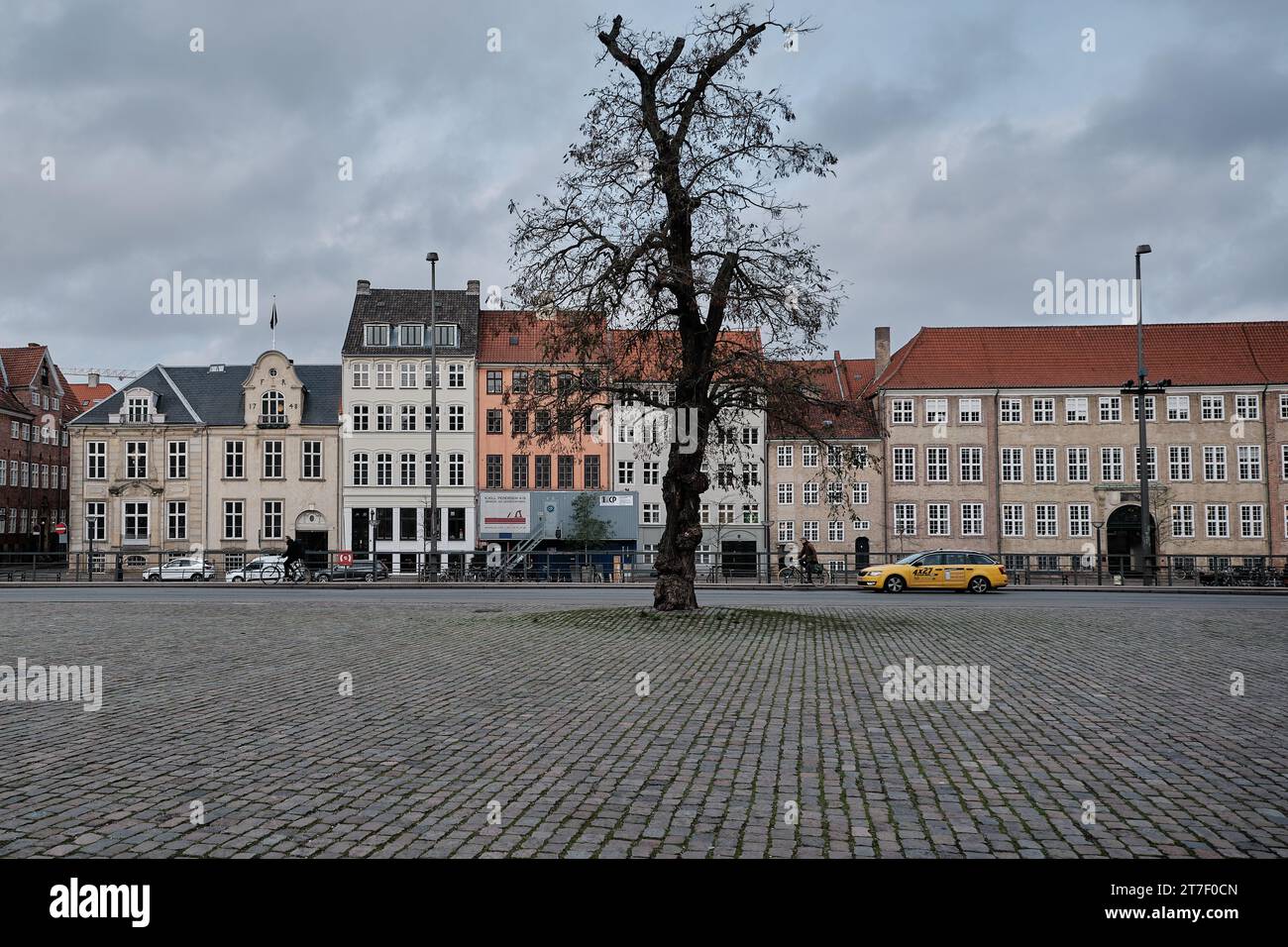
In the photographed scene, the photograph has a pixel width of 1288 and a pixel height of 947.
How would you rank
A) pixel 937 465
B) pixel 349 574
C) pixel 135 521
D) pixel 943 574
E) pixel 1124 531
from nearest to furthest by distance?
pixel 943 574
pixel 349 574
pixel 135 521
pixel 1124 531
pixel 937 465

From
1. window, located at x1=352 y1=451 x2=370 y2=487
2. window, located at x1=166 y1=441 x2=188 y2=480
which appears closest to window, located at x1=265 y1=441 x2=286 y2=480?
window, located at x1=352 y1=451 x2=370 y2=487

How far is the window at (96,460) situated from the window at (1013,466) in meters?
52.2

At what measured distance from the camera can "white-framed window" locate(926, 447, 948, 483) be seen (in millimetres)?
61719

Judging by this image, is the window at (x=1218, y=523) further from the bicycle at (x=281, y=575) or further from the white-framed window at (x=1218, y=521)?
the bicycle at (x=281, y=575)

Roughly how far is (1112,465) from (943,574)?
109 feet

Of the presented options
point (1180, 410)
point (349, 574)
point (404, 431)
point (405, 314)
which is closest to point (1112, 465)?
point (1180, 410)

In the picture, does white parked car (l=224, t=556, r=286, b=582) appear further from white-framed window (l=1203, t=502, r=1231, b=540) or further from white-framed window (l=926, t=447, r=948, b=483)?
white-framed window (l=1203, t=502, r=1231, b=540)

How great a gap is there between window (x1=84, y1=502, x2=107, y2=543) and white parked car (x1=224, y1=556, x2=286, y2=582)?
2312cm

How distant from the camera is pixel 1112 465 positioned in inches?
2404

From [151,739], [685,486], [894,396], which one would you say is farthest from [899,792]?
[894,396]

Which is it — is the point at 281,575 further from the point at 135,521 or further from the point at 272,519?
the point at 135,521

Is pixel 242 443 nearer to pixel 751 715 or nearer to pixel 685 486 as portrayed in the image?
pixel 685 486
